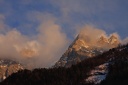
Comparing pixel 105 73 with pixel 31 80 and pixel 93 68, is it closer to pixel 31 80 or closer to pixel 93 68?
pixel 93 68

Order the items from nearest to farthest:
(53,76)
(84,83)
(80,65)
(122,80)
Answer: (122,80)
(84,83)
(53,76)
(80,65)

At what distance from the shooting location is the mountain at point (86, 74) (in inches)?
2080

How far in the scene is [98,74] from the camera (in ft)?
186

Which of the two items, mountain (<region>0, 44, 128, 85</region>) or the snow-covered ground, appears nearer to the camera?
mountain (<region>0, 44, 128, 85</region>)

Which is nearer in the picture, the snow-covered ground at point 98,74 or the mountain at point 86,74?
the mountain at point 86,74

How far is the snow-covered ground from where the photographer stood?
54344 mm

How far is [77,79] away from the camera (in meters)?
55.8

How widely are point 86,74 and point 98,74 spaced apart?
1.71 m

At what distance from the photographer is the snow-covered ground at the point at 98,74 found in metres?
54.3

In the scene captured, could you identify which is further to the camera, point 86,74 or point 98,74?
point 86,74

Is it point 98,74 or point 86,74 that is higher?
point 86,74

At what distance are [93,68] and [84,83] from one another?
260 inches

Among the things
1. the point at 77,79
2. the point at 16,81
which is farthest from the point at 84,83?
the point at 16,81

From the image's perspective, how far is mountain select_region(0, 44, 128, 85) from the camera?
52.8 metres
